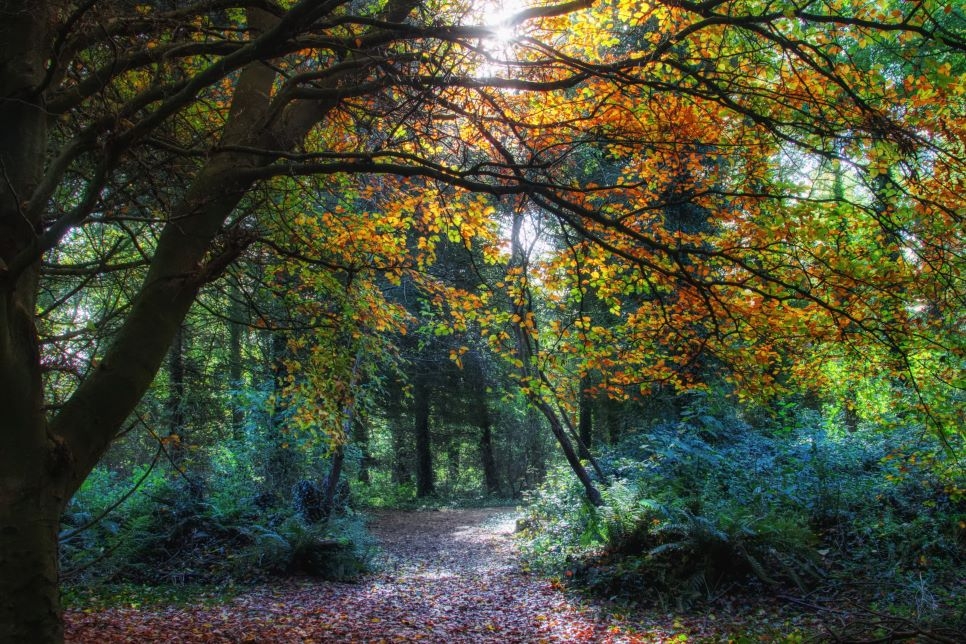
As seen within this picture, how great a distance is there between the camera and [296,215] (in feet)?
21.1

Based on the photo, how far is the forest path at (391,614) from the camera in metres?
5.90

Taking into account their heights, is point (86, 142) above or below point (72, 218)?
above

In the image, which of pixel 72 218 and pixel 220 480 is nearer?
pixel 72 218

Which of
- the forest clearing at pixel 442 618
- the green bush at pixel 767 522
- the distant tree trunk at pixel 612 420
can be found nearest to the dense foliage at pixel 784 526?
the green bush at pixel 767 522

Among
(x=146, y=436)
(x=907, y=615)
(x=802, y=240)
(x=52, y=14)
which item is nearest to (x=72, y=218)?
(x=52, y=14)

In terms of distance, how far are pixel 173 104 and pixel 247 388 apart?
9131 mm

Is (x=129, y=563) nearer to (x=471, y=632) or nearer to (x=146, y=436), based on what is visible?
(x=146, y=436)

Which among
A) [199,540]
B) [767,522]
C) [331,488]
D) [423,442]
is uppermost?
[423,442]

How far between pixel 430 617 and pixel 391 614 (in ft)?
1.59

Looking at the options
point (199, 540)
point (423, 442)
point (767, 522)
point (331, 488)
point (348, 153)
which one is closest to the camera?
point (348, 153)

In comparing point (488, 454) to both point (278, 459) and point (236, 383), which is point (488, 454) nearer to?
point (278, 459)

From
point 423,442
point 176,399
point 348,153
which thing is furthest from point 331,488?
point 348,153

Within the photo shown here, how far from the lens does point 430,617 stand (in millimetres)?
7164

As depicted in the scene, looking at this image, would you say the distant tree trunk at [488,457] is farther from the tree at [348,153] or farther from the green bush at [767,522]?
the tree at [348,153]
